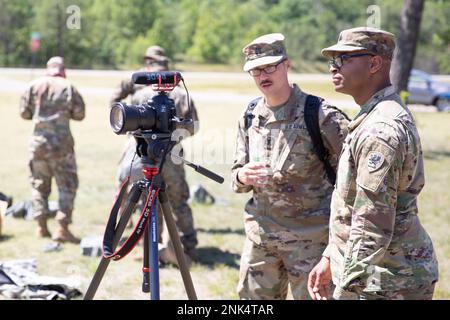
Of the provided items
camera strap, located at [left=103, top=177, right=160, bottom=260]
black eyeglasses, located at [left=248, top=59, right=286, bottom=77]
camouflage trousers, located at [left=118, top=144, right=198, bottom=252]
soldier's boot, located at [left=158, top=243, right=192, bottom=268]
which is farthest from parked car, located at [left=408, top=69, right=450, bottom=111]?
camera strap, located at [left=103, top=177, right=160, bottom=260]

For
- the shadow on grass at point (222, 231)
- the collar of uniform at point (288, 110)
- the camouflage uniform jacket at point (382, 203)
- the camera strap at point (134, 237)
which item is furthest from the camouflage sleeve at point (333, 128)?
Answer: the shadow on grass at point (222, 231)

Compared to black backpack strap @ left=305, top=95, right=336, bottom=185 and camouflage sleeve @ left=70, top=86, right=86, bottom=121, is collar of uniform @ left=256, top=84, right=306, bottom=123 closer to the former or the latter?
black backpack strap @ left=305, top=95, right=336, bottom=185

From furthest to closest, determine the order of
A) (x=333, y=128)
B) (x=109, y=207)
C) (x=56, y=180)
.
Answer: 1. (x=109, y=207)
2. (x=56, y=180)
3. (x=333, y=128)

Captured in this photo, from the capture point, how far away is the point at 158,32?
43.6 meters

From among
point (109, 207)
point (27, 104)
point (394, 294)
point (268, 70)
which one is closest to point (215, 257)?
point (27, 104)

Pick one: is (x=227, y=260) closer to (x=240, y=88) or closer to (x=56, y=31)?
(x=240, y=88)

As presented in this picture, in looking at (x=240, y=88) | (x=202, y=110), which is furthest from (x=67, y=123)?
(x=240, y=88)

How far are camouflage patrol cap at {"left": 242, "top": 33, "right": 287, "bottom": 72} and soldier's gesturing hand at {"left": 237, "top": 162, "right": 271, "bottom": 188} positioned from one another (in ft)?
1.77

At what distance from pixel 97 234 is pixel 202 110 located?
14.4m

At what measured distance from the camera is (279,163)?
3.76 meters

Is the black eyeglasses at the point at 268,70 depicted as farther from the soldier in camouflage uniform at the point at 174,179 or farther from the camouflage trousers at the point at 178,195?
the camouflage trousers at the point at 178,195

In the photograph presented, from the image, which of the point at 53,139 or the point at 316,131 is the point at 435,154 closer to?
the point at 53,139

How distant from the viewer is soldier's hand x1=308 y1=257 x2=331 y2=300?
10.1 feet

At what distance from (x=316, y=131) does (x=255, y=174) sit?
0.41 meters
